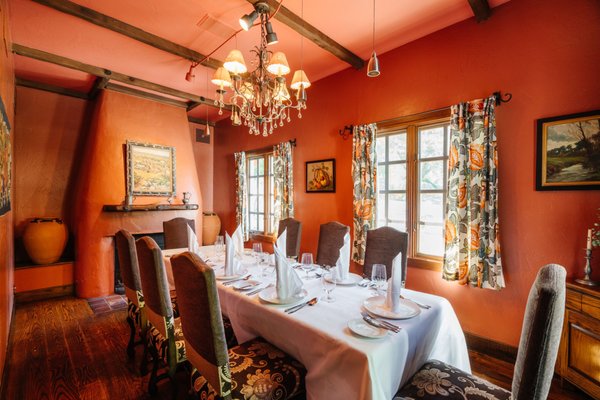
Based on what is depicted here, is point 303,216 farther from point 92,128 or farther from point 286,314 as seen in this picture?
point 92,128

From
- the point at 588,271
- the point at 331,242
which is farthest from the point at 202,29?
the point at 588,271

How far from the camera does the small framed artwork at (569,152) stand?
1.93 m

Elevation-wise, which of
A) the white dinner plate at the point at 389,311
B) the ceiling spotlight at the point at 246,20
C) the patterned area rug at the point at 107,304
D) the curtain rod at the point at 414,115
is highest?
the ceiling spotlight at the point at 246,20

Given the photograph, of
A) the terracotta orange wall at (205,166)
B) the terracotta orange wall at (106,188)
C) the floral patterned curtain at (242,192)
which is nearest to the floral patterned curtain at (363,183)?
the floral patterned curtain at (242,192)

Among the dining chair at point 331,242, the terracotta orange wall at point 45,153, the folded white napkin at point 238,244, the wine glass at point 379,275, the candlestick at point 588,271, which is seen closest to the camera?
the wine glass at point 379,275

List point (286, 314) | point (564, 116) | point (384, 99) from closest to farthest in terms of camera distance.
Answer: point (286, 314), point (564, 116), point (384, 99)

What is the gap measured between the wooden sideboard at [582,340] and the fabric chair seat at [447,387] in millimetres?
1004

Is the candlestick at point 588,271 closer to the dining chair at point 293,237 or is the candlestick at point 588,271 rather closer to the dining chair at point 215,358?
the dining chair at point 215,358

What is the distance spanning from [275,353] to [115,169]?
3759mm

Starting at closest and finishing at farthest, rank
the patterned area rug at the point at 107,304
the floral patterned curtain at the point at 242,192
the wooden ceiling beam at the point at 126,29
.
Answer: the wooden ceiling beam at the point at 126,29 → the patterned area rug at the point at 107,304 → the floral patterned curtain at the point at 242,192

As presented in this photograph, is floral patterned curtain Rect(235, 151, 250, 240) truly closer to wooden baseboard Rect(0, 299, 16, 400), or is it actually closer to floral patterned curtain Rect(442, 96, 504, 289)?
wooden baseboard Rect(0, 299, 16, 400)

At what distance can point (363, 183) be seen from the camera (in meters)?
3.16

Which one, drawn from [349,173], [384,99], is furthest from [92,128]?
[384,99]

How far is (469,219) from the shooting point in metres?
2.39
